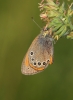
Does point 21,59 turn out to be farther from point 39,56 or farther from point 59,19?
point 59,19

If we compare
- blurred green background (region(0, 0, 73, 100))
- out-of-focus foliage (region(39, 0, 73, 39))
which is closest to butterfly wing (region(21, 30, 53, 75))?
out-of-focus foliage (region(39, 0, 73, 39))

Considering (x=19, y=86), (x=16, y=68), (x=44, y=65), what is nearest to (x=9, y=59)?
(x=16, y=68)

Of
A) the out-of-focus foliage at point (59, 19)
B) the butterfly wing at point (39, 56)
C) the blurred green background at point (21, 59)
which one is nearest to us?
the out-of-focus foliage at point (59, 19)

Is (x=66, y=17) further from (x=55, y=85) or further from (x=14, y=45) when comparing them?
(x=14, y=45)

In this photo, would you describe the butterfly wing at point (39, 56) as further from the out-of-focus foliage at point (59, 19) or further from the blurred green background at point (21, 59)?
the blurred green background at point (21, 59)

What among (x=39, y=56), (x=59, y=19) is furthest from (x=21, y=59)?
(x=59, y=19)

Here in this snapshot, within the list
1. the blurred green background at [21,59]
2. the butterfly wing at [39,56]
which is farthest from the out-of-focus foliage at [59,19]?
the blurred green background at [21,59]

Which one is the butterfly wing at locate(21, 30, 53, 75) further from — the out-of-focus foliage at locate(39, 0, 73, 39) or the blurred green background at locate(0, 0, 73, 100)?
the blurred green background at locate(0, 0, 73, 100)

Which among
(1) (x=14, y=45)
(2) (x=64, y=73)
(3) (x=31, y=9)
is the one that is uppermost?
(3) (x=31, y=9)
